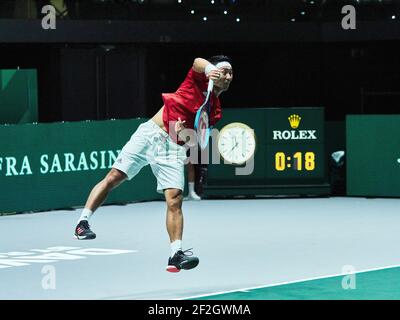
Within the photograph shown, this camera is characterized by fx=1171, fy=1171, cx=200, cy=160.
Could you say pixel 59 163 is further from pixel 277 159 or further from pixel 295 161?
pixel 295 161

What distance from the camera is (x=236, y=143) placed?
17.8 meters

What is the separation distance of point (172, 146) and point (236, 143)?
7.73 m

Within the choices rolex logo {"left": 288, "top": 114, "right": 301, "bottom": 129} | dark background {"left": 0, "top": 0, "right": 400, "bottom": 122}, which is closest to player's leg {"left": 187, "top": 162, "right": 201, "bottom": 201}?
rolex logo {"left": 288, "top": 114, "right": 301, "bottom": 129}

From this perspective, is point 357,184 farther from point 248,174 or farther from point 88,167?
point 88,167

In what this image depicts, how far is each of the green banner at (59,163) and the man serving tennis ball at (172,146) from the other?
598 centimetres

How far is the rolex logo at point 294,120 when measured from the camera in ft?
59.1

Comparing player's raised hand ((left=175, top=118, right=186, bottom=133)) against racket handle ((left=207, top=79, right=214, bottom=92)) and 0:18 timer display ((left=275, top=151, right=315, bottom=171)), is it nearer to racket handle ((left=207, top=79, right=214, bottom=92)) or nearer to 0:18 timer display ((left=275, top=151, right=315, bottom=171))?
racket handle ((left=207, top=79, right=214, bottom=92))

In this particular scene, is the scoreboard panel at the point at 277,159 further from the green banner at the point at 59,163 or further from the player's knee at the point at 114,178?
the player's knee at the point at 114,178

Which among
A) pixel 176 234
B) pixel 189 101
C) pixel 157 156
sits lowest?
pixel 176 234

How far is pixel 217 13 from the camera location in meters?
24.5

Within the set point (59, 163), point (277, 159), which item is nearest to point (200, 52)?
point (277, 159)

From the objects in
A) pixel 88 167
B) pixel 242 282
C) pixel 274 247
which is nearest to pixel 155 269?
pixel 242 282

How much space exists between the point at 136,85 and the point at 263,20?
3432 millimetres

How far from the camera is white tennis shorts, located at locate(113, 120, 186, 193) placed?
10.0 m
